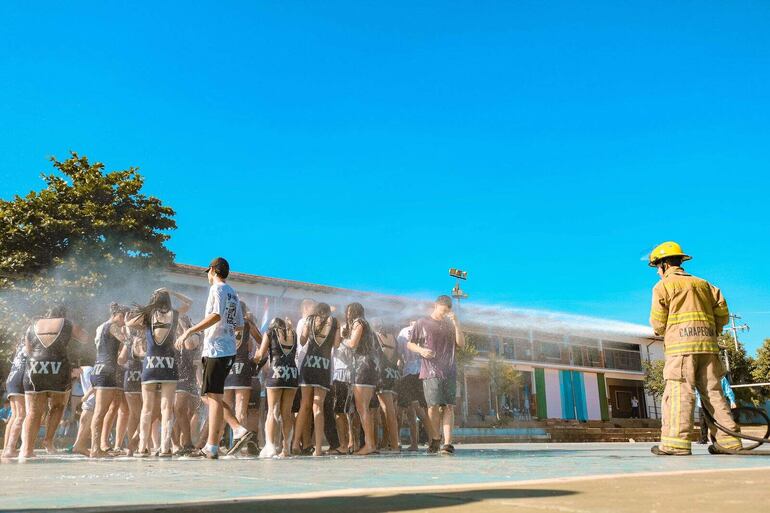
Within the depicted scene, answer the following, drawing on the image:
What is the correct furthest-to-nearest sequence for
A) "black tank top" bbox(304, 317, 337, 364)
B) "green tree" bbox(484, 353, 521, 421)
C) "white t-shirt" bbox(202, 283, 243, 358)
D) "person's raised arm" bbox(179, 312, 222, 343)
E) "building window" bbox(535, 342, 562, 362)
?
"building window" bbox(535, 342, 562, 362)
"green tree" bbox(484, 353, 521, 421)
"black tank top" bbox(304, 317, 337, 364)
"white t-shirt" bbox(202, 283, 243, 358)
"person's raised arm" bbox(179, 312, 222, 343)

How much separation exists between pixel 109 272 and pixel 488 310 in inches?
1609

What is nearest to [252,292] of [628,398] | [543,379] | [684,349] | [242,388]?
[543,379]

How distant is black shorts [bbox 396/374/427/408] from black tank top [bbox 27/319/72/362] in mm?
4729

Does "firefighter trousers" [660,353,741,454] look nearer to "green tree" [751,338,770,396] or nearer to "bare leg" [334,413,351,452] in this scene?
"bare leg" [334,413,351,452]

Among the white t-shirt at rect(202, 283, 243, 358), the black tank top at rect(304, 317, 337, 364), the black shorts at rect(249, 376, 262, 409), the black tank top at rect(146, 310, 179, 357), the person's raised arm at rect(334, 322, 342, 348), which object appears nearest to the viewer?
the white t-shirt at rect(202, 283, 243, 358)

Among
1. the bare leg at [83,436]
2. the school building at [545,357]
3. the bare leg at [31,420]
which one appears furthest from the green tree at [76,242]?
the school building at [545,357]

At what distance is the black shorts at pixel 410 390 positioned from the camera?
9789 millimetres

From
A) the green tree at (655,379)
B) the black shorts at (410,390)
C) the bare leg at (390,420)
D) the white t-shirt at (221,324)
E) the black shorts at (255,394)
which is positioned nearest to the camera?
the white t-shirt at (221,324)

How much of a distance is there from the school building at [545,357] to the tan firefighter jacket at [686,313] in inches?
1405

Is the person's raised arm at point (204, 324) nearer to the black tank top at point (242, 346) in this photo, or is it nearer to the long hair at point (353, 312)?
the black tank top at point (242, 346)

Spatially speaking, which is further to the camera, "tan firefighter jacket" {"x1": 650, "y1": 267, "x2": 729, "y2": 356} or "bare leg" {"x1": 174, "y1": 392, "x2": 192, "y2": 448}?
"bare leg" {"x1": 174, "y1": 392, "x2": 192, "y2": 448}

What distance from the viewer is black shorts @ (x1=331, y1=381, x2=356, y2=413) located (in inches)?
361

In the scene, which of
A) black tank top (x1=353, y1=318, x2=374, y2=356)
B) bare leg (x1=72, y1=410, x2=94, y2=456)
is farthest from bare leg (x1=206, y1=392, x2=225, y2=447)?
bare leg (x1=72, y1=410, x2=94, y2=456)

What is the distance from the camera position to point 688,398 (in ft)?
20.4
